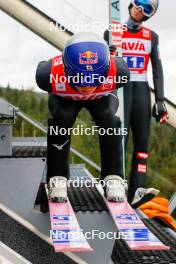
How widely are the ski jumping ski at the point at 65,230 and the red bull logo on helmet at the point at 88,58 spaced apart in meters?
0.92

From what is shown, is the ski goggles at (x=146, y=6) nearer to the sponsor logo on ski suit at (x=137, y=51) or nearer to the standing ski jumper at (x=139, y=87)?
the standing ski jumper at (x=139, y=87)

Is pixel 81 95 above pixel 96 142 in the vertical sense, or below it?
above

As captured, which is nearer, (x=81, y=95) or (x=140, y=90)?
(x=81, y=95)

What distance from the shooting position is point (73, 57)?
2.91m

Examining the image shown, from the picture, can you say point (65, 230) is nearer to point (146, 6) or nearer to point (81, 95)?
point (81, 95)

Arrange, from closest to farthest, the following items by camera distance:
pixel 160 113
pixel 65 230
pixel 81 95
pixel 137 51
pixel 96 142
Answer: pixel 65 230 → pixel 81 95 → pixel 160 113 → pixel 137 51 → pixel 96 142

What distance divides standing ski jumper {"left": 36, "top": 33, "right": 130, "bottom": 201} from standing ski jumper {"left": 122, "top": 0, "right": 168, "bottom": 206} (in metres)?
1.03

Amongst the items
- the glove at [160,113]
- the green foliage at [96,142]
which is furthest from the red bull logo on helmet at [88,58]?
the green foliage at [96,142]

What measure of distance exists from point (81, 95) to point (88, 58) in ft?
0.99

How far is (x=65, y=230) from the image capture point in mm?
2891

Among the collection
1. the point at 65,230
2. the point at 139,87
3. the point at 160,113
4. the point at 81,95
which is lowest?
the point at 65,230

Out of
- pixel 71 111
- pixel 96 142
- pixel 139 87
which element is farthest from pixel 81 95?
pixel 96 142

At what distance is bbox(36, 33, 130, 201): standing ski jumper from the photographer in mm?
2914

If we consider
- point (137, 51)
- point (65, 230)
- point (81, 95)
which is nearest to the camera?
point (65, 230)
